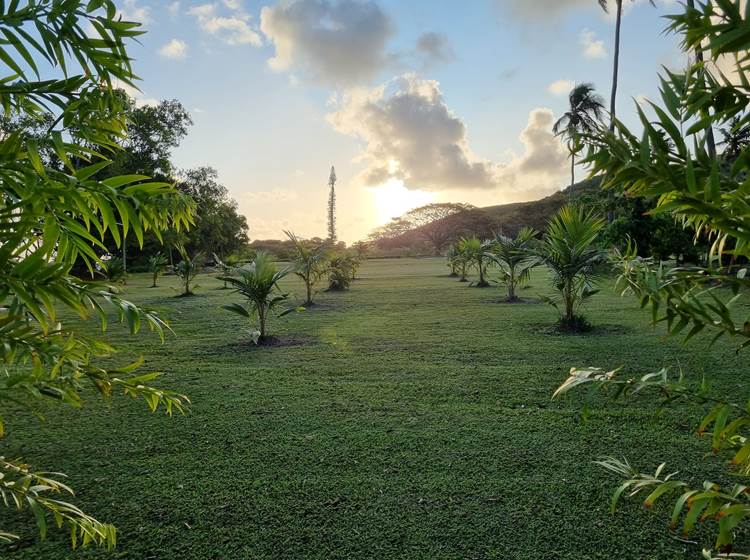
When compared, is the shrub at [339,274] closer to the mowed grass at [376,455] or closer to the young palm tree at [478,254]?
the young palm tree at [478,254]

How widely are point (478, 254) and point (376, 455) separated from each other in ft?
37.1

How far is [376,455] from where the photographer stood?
3.01 meters

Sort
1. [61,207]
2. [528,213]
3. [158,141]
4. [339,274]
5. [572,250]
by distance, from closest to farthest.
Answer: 1. [61,207]
2. [572,250]
3. [339,274]
4. [158,141]
5. [528,213]

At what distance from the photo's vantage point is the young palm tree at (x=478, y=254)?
44.0ft

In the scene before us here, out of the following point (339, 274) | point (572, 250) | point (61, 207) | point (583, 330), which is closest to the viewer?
point (61, 207)

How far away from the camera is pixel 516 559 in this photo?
79.1 inches

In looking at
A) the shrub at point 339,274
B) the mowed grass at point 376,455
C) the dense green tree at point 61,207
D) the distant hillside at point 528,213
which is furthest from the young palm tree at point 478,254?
the distant hillside at point 528,213

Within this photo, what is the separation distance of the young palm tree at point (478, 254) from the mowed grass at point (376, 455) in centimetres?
761

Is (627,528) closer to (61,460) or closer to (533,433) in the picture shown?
(533,433)

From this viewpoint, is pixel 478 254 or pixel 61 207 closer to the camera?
pixel 61 207

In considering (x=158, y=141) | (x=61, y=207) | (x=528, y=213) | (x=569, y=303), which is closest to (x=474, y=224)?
(x=528, y=213)

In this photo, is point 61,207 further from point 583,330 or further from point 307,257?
point 307,257

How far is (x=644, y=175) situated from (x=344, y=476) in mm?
2378

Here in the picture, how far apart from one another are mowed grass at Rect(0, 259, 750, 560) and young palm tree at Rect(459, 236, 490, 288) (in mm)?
7611
